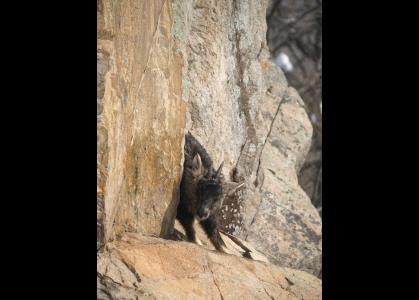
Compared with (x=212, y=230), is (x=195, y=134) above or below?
above

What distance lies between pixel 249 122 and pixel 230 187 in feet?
2.51

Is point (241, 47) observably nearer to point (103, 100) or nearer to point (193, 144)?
point (193, 144)

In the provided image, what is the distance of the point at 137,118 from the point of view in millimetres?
4207

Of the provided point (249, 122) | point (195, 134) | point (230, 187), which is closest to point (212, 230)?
point (230, 187)

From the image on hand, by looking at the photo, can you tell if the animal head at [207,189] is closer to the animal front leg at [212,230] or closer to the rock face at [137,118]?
the animal front leg at [212,230]

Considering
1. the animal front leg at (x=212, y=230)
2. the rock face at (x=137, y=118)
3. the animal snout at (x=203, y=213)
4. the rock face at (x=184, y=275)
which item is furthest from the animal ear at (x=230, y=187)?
the rock face at (x=184, y=275)

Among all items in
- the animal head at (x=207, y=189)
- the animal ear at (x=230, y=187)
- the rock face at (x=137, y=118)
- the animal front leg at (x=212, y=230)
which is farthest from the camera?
the animal ear at (x=230, y=187)

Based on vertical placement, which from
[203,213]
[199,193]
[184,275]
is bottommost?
[184,275]

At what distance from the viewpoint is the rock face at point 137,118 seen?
3426 millimetres

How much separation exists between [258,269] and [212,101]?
1.79 m

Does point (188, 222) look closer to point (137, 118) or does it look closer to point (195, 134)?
point (195, 134)

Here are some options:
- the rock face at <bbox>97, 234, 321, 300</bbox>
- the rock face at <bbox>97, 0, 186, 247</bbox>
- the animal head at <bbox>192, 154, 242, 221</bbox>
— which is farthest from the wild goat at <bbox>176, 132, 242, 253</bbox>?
the rock face at <bbox>97, 234, 321, 300</bbox>

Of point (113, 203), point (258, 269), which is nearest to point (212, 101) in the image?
point (258, 269)

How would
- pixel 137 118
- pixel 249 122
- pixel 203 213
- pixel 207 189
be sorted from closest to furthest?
1. pixel 137 118
2. pixel 203 213
3. pixel 207 189
4. pixel 249 122
